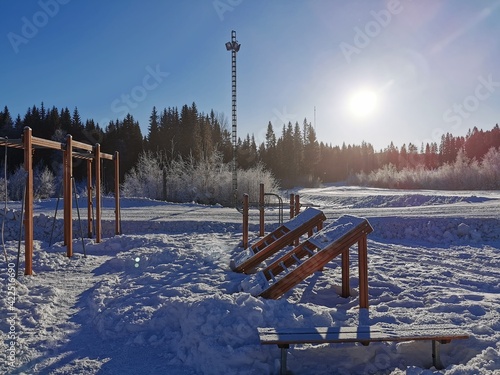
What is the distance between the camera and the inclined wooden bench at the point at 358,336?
3.49 meters

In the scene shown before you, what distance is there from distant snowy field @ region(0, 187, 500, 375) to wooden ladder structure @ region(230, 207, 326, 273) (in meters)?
0.30

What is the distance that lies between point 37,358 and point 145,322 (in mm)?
1154

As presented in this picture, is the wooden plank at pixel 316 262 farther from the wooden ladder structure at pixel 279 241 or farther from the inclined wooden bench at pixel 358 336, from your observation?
the wooden ladder structure at pixel 279 241

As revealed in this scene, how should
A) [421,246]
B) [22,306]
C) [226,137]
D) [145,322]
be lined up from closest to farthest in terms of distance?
[145,322], [22,306], [421,246], [226,137]

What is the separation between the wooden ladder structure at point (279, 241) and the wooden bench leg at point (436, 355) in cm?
366

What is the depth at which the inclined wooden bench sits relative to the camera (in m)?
3.49

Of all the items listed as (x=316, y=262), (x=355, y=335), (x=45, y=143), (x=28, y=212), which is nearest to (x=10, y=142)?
(x=45, y=143)

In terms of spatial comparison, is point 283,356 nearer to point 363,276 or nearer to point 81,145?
point 363,276

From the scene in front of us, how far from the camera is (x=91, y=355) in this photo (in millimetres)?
3926

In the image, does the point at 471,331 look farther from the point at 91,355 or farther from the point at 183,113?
the point at 183,113

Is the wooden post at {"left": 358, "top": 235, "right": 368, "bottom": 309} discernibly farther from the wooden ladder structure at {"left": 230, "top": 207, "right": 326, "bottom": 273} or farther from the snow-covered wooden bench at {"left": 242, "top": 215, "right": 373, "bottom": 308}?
the wooden ladder structure at {"left": 230, "top": 207, "right": 326, "bottom": 273}

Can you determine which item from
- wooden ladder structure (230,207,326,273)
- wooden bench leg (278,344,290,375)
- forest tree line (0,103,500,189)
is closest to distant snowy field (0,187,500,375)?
wooden bench leg (278,344,290,375)

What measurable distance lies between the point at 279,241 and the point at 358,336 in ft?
11.6

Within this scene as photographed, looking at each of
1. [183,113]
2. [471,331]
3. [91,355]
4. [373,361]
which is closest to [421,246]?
[471,331]
